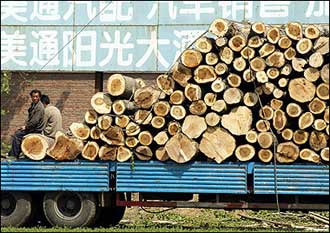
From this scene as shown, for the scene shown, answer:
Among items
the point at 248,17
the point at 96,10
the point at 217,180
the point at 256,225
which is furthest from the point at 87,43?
the point at 217,180

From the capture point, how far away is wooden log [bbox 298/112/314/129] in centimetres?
1623

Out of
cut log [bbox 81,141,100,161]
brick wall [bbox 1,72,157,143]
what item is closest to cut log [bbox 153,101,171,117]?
cut log [bbox 81,141,100,161]

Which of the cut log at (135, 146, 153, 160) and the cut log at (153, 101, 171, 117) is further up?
the cut log at (153, 101, 171, 117)

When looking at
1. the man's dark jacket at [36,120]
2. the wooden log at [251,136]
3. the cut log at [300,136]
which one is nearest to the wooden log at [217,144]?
the wooden log at [251,136]

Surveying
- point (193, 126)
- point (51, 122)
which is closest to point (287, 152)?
point (193, 126)

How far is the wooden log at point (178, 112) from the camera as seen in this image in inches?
652

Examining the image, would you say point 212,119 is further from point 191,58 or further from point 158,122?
point 191,58

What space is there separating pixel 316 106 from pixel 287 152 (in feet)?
3.01

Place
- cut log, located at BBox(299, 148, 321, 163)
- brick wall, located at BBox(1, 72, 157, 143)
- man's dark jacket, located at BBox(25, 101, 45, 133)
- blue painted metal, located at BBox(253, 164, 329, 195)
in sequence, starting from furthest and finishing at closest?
brick wall, located at BBox(1, 72, 157, 143) < man's dark jacket, located at BBox(25, 101, 45, 133) < cut log, located at BBox(299, 148, 321, 163) < blue painted metal, located at BBox(253, 164, 329, 195)

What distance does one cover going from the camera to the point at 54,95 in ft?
88.5

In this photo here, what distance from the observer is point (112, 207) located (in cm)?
1773

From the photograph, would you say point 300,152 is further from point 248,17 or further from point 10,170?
point 248,17

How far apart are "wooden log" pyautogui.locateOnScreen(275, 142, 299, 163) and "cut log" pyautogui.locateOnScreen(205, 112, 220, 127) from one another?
113cm

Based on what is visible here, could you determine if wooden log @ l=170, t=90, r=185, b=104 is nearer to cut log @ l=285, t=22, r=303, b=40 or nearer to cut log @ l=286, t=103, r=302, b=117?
cut log @ l=286, t=103, r=302, b=117
